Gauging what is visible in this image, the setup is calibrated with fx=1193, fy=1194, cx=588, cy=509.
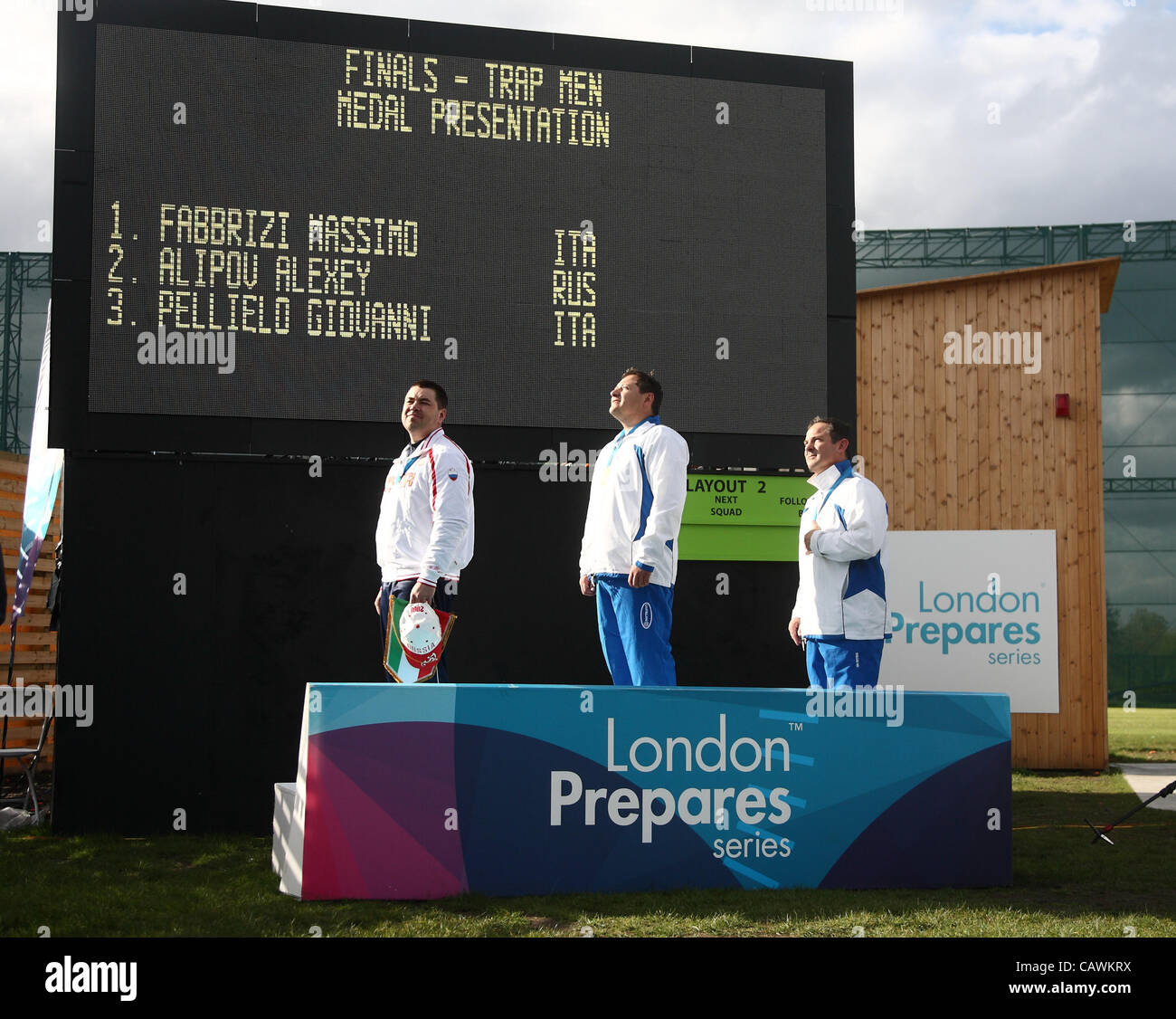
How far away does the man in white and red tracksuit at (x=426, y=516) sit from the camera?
5211 mm

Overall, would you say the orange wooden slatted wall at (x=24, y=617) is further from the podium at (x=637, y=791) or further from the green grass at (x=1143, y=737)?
the green grass at (x=1143, y=737)

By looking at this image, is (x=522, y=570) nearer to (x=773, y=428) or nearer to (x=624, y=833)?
(x=773, y=428)

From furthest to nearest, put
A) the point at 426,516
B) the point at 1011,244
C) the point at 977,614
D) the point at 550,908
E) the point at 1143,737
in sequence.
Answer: the point at 1011,244, the point at 1143,737, the point at 977,614, the point at 426,516, the point at 550,908

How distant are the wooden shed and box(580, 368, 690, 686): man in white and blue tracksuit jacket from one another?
5.75m

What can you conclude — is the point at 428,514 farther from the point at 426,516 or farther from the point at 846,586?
the point at 846,586

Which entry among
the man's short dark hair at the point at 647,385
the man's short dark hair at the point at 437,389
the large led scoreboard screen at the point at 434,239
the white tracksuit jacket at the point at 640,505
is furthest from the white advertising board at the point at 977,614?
the man's short dark hair at the point at 437,389

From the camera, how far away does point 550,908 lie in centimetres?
416

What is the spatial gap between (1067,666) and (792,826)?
6549 millimetres

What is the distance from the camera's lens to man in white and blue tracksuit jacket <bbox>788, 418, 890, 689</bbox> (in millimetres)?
5184

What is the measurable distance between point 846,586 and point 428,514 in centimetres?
188

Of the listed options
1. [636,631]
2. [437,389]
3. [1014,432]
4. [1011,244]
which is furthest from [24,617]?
[1011,244]

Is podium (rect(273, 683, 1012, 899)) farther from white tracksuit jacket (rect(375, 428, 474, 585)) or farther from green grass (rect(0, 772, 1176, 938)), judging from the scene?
white tracksuit jacket (rect(375, 428, 474, 585))
